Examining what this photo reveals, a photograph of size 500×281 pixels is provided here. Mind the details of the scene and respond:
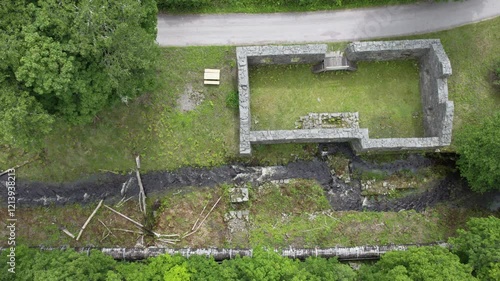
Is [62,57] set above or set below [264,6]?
below

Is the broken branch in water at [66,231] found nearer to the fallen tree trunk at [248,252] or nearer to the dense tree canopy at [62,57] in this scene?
the fallen tree trunk at [248,252]

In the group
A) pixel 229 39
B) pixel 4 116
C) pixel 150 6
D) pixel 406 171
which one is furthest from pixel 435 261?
pixel 4 116

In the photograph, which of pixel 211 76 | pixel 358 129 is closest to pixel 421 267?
pixel 358 129

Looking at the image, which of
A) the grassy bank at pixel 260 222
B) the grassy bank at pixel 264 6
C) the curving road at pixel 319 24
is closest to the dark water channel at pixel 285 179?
the grassy bank at pixel 260 222

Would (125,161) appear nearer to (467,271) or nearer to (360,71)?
(360,71)

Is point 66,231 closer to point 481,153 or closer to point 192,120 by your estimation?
point 192,120

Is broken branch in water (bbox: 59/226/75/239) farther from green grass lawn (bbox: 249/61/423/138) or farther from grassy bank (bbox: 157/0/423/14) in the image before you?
grassy bank (bbox: 157/0/423/14)

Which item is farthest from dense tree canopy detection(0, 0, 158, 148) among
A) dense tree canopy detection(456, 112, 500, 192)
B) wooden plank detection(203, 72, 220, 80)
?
dense tree canopy detection(456, 112, 500, 192)
